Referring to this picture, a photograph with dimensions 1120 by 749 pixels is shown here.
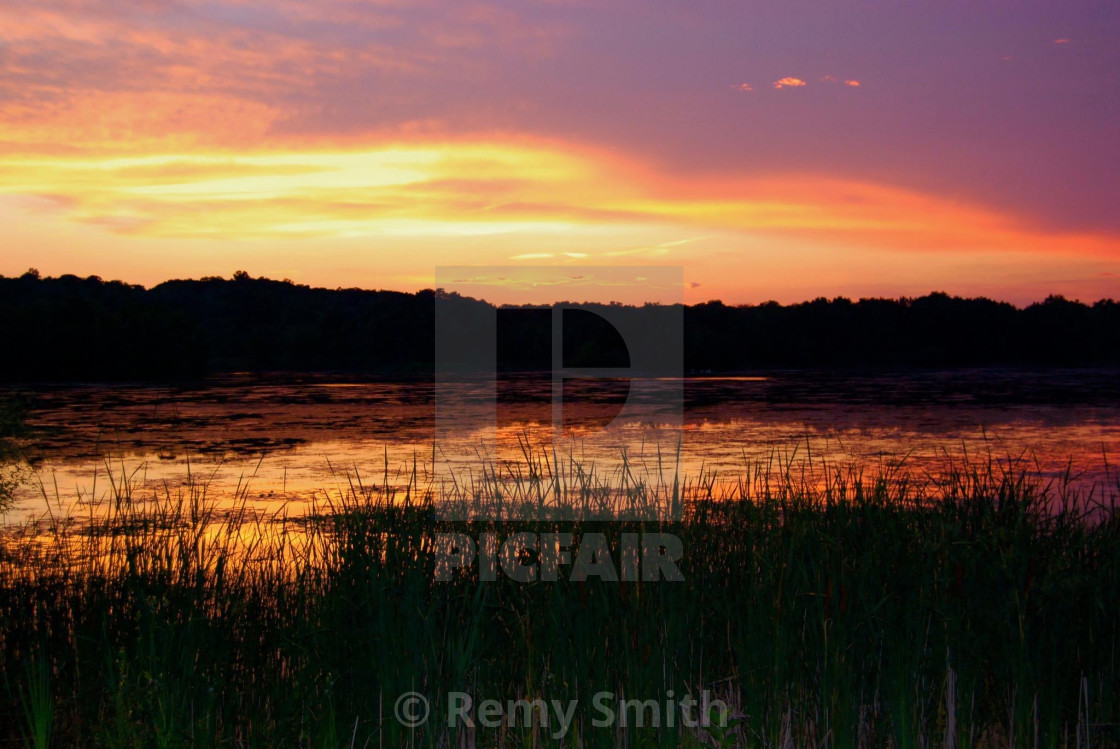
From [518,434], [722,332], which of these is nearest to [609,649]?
[518,434]

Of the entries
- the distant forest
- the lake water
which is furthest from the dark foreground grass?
the distant forest

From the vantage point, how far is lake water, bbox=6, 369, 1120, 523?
39.6ft

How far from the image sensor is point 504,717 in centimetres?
439

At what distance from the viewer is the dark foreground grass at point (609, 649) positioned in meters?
4.21

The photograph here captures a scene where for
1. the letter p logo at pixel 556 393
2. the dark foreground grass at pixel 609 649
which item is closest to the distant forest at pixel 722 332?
the letter p logo at pixel 556 393

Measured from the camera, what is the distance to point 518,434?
15586mm

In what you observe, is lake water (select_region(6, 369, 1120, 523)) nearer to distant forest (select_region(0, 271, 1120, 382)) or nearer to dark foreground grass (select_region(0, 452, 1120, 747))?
dark foreground grass (select_region(0, 452, 1120, 747))

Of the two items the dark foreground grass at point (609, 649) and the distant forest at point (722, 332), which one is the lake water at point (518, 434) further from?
the distant forest at point (722, 332)

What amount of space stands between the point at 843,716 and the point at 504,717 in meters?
1.56

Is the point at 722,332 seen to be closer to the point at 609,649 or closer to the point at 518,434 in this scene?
the point at 518,434

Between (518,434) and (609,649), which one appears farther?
(518,434)

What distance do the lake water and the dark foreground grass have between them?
943 millimetres

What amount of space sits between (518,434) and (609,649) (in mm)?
11005

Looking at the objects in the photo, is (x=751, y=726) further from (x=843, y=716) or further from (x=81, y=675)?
(x=81, y=675)
